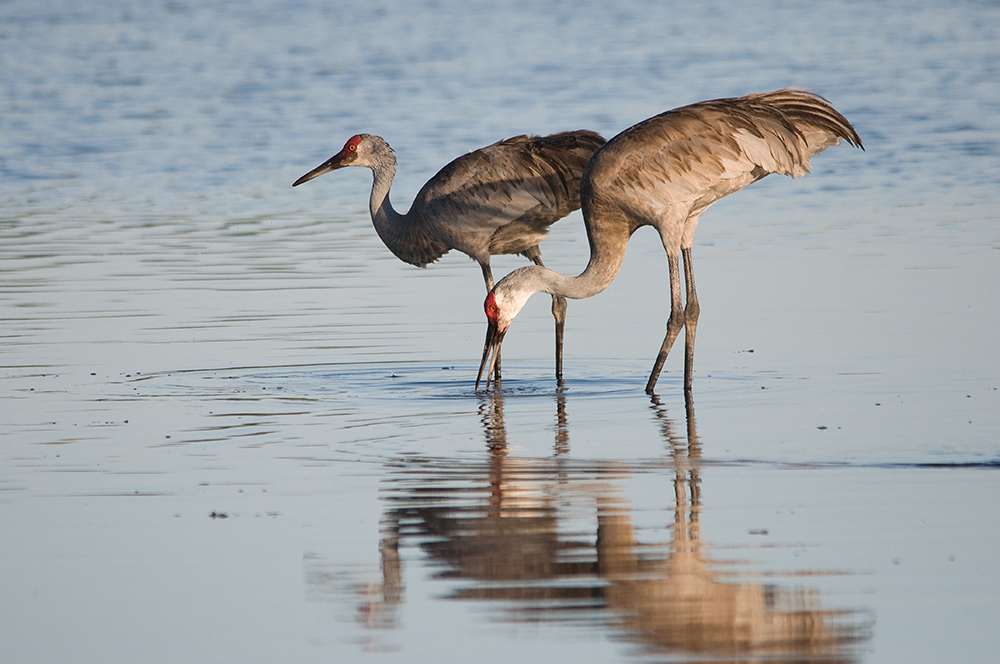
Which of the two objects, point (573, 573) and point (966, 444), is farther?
point (966, 444)

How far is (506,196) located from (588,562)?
487 centimetres

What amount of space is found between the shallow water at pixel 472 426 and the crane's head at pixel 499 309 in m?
0.26

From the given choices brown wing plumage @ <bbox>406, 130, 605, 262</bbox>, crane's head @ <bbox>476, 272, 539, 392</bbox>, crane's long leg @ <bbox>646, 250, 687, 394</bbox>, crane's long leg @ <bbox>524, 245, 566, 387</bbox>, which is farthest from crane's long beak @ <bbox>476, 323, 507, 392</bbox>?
brown wing plumage @ <bbox>406, 130, 605, 262</bbox>

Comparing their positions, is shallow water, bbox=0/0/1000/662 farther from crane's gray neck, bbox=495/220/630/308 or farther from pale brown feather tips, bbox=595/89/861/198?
pale brown feather tips, bbox=595/89/861/198

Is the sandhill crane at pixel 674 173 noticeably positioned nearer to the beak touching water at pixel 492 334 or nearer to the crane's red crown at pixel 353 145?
the beak touching water at pixel 492 334

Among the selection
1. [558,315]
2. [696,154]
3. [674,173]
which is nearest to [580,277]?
[558,315]

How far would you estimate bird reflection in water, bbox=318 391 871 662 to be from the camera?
4762 mm

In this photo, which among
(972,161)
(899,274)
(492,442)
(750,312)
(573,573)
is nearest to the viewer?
(573,573)

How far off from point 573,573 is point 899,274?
22.1 ft

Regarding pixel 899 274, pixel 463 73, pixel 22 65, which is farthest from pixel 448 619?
pixel 22 65

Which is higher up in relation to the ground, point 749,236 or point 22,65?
point 22,65

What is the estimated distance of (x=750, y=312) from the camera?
10.5m

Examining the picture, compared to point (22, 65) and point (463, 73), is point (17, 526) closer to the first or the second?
point (463, 73)

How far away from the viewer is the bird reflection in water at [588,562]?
4.76 m
